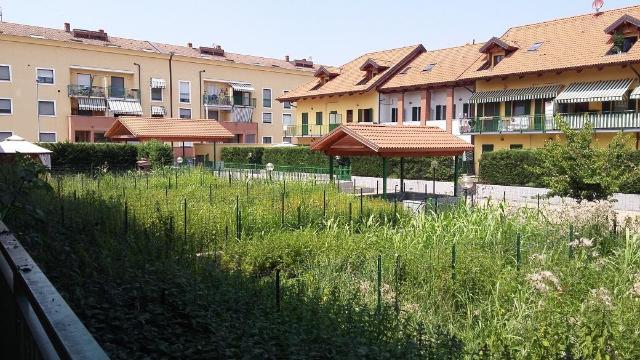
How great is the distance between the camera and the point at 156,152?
33.9m

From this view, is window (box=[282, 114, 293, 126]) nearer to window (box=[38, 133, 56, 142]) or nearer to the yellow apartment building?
window (box=[38, 133, 56, 142])

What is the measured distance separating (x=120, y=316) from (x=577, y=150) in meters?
13.6

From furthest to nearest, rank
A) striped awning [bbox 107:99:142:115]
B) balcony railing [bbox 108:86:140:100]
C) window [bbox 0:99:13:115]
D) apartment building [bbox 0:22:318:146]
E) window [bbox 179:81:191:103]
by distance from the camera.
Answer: window [bbox 179:81:191:103], balcony railing [bbox 108:86:140:100], striped awning [bbox 107:99:142:115], apartment building [bbox 0:22:318:146], window [bbox 0:99:13:115]

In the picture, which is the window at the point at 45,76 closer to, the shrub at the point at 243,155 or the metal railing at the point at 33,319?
the shrub at the point at 243,155

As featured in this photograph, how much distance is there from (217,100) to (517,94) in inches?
1304

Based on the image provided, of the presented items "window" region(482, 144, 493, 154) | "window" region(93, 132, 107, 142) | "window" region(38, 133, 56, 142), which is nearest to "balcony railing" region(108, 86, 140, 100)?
"window" region(93, 132, 107, 142)

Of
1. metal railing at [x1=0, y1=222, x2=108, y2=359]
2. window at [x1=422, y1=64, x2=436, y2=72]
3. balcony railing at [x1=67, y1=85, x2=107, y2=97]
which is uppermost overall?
window at [x1=422, y1=64, x2=436, y2=72]

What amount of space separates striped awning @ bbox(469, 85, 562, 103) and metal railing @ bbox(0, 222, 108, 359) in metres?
32.9

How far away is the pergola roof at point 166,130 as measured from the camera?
1292 inches

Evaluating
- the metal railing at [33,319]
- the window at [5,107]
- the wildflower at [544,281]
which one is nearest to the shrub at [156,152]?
the window at [5,107]

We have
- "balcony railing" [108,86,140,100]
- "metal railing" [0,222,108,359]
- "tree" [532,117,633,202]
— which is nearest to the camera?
"metal railing" [0,222,108,359]

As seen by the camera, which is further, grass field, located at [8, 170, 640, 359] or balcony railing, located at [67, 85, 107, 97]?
balcony railing, located at [67, 85, 107, 97]

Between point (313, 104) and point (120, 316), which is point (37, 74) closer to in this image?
point (313, 104)

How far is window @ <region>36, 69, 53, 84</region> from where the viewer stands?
47.0 metres
